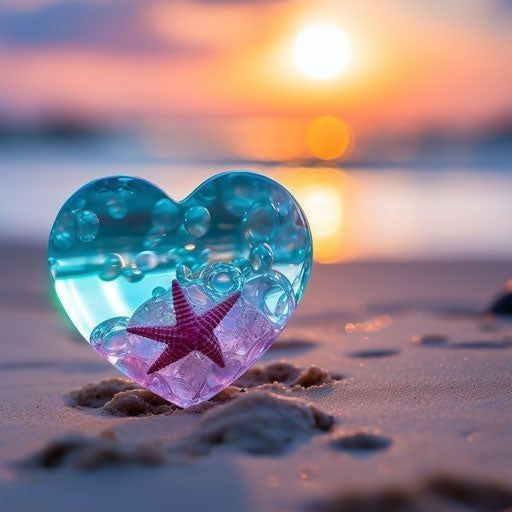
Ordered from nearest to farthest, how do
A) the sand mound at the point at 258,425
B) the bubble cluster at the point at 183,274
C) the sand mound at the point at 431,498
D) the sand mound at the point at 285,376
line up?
1. the sand mound at the point at 431,498
2. the sand mound at the point at 258,425
3. the bubble cluster at the point at 183,274
4. the sand mound at the point at 285,376

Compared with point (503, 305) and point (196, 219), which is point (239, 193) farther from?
point (503, 305)

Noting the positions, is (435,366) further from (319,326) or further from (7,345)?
(7,345)

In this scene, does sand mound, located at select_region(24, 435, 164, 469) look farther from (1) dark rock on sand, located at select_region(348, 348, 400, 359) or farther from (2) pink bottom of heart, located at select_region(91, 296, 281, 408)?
(1) dark rock on sand, located at select_region(348, 348, 400, 359)

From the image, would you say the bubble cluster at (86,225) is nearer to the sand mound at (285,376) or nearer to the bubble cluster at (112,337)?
the bubble cluster at (112,337)

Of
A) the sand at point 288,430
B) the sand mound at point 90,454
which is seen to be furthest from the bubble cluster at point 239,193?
the sand mound at point 90,454

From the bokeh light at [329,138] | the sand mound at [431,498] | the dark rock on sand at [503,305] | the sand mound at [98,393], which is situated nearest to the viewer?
the sand mound at [431,498]

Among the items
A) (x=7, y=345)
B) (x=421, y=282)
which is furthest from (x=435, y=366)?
(x=421, y=282)

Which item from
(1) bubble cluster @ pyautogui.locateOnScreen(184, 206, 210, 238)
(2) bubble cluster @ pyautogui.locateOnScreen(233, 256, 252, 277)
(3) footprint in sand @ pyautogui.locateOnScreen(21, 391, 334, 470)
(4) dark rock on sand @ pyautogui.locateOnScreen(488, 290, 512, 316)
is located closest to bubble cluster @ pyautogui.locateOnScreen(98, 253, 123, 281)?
(1) bubble cluster @ pyautogui.locateOnScreen(184, 206, 210, 238)
